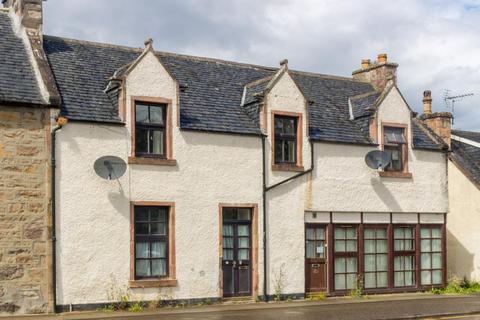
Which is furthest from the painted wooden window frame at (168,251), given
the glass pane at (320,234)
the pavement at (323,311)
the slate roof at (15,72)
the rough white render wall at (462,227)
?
the rough white render wall at (462,227)

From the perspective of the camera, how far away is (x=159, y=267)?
65.3 feet

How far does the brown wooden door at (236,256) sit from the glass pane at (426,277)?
21.7ft

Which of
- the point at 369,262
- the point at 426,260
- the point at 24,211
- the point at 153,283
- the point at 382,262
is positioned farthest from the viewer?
the point at 426,260

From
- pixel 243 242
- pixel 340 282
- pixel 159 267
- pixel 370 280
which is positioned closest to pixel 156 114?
pixel 159 267

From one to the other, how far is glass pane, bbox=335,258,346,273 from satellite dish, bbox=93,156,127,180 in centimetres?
744

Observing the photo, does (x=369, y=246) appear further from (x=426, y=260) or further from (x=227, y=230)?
(x=227, y=230)

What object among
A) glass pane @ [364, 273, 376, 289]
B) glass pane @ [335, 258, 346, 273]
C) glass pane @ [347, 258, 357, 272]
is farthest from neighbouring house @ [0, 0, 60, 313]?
glass pane @ [364, 273, 376, 289]

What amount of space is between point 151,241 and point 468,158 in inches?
535

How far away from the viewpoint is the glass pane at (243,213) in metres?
21.3

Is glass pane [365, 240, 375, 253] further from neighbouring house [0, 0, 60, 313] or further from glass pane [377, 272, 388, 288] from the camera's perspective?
neighbouring house [0, 0, 60, 313]

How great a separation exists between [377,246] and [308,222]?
2736 mm

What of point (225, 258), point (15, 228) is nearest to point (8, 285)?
point (15, 228)

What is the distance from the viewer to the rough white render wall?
2652 centimetres

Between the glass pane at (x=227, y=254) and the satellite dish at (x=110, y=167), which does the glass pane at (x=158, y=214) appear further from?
the glass pane at (x=227, y=254)
